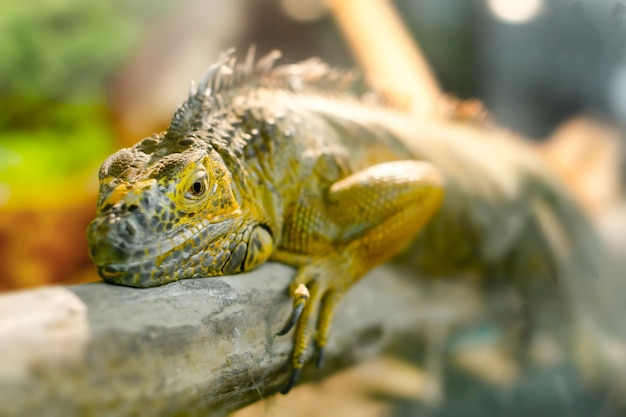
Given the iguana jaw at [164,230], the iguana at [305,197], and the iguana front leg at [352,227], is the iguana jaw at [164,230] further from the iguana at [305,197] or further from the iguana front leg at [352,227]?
the iguana front leg at [352,227]

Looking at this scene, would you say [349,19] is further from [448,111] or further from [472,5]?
[448,111]

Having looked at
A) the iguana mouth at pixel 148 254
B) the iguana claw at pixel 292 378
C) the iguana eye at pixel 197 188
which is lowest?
the iguana claw at pixel 292 378

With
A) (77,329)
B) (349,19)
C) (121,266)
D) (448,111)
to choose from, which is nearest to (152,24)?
(349,19)

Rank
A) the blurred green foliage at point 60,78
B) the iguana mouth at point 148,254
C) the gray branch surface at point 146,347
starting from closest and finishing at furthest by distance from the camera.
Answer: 1. the gray branch surface at point 146,347
2. the iguana mouth at point 148,254
3. the blurred green foliage at point 60,78

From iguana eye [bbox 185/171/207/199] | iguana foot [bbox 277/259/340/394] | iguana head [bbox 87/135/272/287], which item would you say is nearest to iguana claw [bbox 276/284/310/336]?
iguana foot [bbox 277/259/340/394]

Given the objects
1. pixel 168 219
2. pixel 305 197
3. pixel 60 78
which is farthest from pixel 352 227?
pixel 60 78

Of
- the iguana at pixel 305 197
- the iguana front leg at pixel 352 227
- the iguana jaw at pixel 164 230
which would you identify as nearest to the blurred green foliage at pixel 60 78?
the iguana at pixel 305 197

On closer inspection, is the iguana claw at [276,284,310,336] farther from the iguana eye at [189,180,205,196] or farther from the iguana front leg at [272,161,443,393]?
the iguana eye at [189,180,205,196]

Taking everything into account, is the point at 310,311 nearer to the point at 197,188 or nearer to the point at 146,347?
the point at 197,188
